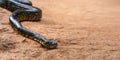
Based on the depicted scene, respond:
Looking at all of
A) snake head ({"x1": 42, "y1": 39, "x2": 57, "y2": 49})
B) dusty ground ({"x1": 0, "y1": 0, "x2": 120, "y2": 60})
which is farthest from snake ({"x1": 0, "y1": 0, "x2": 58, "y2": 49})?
dusty ground ({"x1": 0, "y1": 0, "x2": 120, "y2": 60})

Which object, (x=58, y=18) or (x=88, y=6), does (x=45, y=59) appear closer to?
(x=58, y=18)

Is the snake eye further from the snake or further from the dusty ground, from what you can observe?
the dusty ground

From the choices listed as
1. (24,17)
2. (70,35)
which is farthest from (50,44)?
(24,17)

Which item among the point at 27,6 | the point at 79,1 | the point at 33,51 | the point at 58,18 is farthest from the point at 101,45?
the point at 79,1

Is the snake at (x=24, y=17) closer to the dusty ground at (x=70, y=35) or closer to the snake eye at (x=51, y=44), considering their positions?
the snake eye at (x=51, y=44)

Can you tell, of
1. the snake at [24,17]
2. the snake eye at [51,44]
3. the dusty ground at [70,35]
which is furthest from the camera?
the snake at [24,17]

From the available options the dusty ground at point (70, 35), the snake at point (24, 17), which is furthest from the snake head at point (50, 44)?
the dusty ground at point (70, 35)

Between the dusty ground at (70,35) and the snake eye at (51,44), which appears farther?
the snake eye at (51,44)
